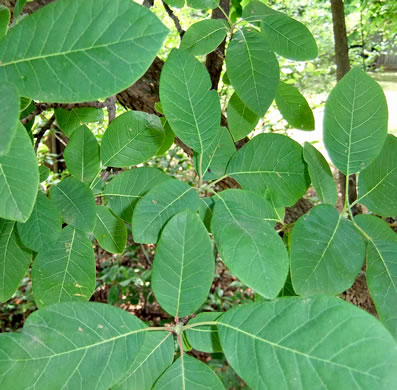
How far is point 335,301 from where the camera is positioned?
0.43 meters

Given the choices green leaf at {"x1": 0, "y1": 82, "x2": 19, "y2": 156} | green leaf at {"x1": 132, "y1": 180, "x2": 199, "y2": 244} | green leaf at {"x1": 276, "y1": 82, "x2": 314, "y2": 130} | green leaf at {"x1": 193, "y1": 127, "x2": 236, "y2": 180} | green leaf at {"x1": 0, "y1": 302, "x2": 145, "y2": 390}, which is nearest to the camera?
green leaf at {"x1": 0, "y1": 82, "x2": 19, "y2": 156}

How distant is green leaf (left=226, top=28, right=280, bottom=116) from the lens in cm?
68

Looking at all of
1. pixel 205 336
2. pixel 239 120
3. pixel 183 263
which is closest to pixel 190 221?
pixel 183 263

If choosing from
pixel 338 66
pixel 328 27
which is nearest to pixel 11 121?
pixel 338 66

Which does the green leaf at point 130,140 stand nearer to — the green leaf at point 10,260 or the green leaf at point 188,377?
→ the green leaf at point 10,260

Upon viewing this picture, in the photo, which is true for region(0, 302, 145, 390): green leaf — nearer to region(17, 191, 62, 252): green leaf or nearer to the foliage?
the foliage

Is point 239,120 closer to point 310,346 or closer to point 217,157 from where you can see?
point 217,157

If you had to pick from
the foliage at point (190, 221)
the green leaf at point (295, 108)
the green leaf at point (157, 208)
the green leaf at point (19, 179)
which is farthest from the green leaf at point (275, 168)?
the green leaf at point (19, 179)

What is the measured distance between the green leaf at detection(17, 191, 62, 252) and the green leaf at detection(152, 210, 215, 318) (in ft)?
0.64

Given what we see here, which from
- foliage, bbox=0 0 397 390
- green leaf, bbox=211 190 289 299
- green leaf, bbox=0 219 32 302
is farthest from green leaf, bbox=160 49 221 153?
green leaf, bbox=0 219 32 302

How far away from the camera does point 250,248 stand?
0.50 meters

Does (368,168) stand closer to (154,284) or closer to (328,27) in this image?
(154,284)

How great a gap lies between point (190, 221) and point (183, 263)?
5 centimetres

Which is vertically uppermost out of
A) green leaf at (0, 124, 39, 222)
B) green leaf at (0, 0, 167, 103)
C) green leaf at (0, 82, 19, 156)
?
Result: green leaf at (0, 0, 167, 103)
